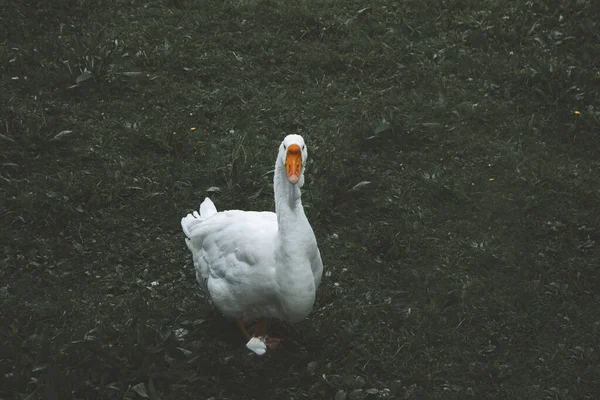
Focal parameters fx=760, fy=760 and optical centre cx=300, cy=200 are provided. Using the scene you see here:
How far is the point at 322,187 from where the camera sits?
277 inches

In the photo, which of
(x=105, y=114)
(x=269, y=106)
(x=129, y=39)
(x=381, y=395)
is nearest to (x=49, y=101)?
(x=105, y=114)

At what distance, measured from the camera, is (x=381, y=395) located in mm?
5184

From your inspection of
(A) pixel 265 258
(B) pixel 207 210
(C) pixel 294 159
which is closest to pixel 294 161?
(C) pixel 294 159

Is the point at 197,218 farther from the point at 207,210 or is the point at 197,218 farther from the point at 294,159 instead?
the point at 294,159

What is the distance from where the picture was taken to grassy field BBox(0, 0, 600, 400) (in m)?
5.32

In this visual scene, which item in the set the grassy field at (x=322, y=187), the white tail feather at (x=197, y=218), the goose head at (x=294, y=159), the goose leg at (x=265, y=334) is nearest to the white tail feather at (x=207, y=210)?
the white tail feather at (x=197, y=218)

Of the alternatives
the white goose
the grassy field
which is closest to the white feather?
the white goose

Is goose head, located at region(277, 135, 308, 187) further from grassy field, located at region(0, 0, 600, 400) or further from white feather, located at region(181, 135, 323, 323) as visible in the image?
grassy field, located at region(0, 0, 600, 400)

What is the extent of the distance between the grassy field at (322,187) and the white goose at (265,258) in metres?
0.40

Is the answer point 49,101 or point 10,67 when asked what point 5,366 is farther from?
point 10,67

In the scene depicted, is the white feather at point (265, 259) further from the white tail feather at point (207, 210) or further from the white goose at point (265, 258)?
the white tail feather at point (207, 210)

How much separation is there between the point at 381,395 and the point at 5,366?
2.47 meters

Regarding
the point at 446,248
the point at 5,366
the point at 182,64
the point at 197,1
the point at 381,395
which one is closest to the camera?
the point at 5,366

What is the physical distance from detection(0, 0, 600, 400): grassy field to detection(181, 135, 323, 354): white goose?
0.40m
